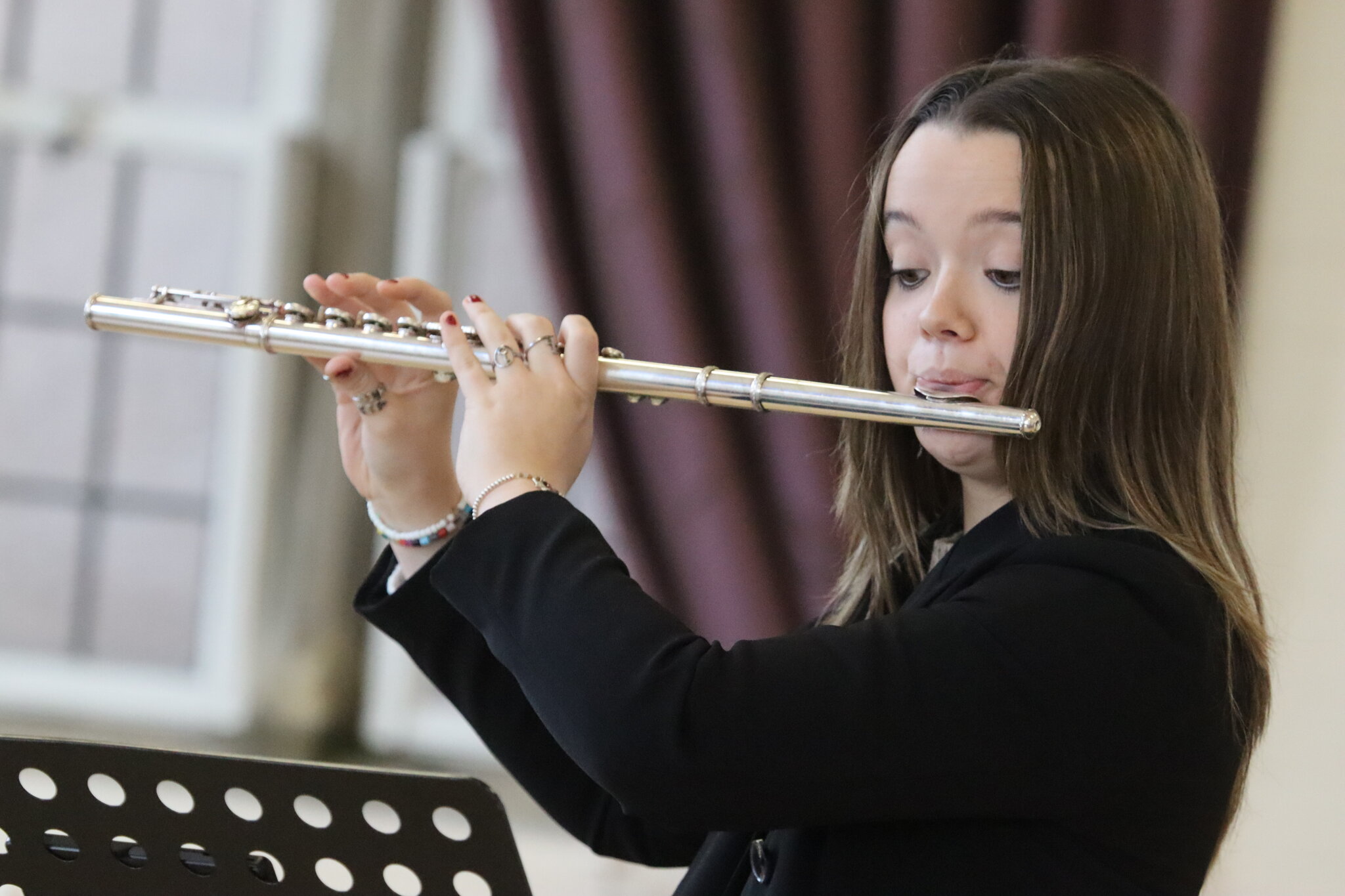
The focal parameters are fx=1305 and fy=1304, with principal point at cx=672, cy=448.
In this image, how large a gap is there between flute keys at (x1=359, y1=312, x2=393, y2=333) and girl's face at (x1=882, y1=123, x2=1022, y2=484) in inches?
16.9

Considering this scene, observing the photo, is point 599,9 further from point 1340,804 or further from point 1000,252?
point 1340,804

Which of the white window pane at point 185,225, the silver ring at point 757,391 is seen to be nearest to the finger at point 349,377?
the silver ring at point 757,391

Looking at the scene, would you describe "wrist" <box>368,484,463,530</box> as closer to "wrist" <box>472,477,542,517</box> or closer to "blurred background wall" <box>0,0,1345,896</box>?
"wrist" <box>472,477,542,517</box>

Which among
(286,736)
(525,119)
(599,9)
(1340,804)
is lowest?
(286,736)

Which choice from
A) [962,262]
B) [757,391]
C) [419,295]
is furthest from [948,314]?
[419,295]

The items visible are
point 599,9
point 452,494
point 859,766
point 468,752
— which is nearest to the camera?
point 859,766

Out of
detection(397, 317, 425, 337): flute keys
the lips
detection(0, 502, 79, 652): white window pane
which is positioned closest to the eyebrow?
the lips

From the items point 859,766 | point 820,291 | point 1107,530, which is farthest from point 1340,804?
point 859,766

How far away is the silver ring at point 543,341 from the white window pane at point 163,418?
1106 mm

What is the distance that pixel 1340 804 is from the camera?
1624mm

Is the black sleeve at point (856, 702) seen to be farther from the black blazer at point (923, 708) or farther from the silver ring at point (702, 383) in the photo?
the silver ring at point (702, 383)

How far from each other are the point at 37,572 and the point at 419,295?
1087 millimetres

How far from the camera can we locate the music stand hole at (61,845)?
0.91 meters

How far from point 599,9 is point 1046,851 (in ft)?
3.83
